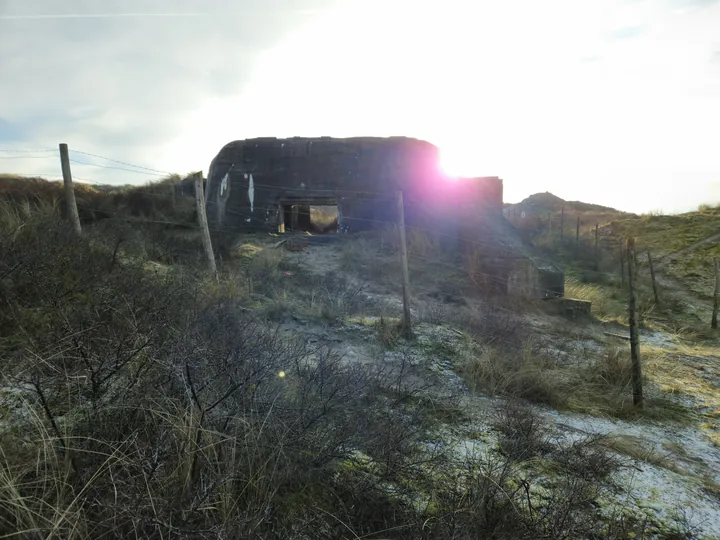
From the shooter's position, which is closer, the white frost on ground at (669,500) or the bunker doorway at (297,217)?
the white frost on ground at (669,500)

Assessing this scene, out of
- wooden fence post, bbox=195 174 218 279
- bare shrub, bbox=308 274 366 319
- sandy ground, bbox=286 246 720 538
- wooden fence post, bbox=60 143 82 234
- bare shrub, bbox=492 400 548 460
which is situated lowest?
sandy ground, bbox=286 246 720 538

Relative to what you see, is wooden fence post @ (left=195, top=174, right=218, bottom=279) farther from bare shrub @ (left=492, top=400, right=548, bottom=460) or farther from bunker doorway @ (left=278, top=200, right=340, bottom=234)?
bare shrub @ (left=492, top=400, right=548, bottom=460)

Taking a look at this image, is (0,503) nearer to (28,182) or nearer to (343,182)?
(343,182)

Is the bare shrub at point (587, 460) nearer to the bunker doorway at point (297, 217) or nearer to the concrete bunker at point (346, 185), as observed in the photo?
the concrete bunker at point (346, 185)

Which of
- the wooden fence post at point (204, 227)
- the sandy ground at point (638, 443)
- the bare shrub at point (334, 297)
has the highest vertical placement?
the wooden fence post at point (204, 227)

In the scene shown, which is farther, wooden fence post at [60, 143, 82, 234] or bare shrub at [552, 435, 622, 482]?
wooden fence post at [60, 143, 82, 234]

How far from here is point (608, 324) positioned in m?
8.91

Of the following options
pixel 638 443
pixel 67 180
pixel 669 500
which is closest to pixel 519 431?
pixel 669 500

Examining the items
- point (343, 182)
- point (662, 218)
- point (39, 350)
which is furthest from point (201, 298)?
point (662, 218)

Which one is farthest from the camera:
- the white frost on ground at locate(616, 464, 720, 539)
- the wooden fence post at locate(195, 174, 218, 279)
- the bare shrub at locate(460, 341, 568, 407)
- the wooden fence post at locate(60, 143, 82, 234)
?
the wooden fence post at locate(195, 174, 218, 279)

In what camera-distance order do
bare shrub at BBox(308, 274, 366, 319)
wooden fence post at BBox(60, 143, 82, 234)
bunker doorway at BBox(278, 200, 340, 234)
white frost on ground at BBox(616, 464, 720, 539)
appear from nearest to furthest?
white frost on ground at BBox(616, 464, 720, 539), bare shrub at BBox(308, 274, 366, 319), wooden fence post at BBox(60, 143, 82, 234), bunker doorway at BBox(278, 200, 340, 234)

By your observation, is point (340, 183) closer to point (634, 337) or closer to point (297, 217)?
point (297, 217)

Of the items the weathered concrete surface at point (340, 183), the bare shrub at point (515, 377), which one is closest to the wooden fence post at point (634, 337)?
the bare shrub at point (515, 377)

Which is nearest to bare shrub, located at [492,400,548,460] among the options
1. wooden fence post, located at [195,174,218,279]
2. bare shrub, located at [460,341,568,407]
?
bare shrub, located at [460,341,568,407]
